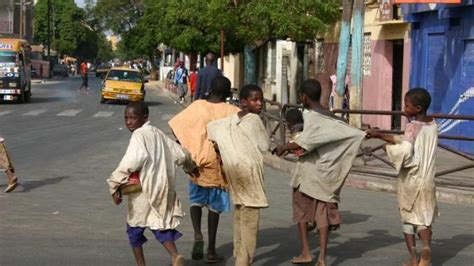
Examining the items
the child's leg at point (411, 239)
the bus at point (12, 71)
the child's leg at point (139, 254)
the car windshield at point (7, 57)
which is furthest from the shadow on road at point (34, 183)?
the car windshield at point (7, 57)

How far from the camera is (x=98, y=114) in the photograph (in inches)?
1138

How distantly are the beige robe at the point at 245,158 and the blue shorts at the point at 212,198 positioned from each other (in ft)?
2.12

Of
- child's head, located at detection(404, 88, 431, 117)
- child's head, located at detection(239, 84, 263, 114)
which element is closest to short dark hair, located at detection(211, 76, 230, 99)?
child's head, located at detection(239, 84, 263, 114)

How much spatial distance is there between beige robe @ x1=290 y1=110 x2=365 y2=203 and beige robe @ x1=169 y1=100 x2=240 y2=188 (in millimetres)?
721

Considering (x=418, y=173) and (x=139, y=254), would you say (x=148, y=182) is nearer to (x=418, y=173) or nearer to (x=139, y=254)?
(x=139, y=254)

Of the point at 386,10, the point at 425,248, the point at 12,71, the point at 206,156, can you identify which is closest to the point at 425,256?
the point at 425,248

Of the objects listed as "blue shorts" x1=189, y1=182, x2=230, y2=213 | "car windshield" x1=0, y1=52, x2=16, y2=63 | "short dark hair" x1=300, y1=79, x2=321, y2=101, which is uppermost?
"car windshield" x1=0, y1=52, x2=16, y2=63

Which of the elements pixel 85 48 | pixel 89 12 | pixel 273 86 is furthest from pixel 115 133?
pixel 85 48

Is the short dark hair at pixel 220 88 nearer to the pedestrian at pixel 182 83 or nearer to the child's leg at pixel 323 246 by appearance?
the child's leg at pixel 323 246

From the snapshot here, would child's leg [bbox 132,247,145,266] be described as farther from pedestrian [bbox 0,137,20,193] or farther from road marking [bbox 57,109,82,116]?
road marking [bbox 57,109,82,116]

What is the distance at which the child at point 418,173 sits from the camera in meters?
7.02

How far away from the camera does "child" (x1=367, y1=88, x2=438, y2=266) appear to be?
23.0 ft

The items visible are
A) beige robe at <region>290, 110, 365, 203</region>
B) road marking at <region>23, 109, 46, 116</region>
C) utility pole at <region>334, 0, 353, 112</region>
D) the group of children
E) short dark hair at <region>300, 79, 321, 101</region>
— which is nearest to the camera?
the group of children

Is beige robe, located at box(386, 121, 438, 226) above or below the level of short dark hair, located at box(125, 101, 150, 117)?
below
